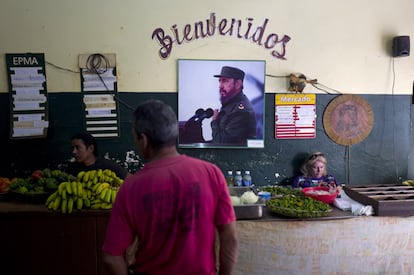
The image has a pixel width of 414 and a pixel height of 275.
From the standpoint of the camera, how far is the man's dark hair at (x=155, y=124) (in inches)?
52.7

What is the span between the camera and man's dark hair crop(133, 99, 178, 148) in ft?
4.40

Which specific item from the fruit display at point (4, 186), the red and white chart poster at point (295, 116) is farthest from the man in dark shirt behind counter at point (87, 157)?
the red and white chart poster at point (295, 116)

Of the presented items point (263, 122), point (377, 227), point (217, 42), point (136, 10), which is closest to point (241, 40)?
point (217, 42)

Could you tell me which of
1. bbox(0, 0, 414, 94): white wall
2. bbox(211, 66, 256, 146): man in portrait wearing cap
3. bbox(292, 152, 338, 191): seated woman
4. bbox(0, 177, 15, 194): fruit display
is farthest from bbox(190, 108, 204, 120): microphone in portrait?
bbox(0, 177, 15, 194): fruit display

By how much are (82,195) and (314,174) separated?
2.43 metres

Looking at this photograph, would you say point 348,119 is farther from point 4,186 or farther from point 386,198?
point 4,186

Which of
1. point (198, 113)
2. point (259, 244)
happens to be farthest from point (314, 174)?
point (259, 244)

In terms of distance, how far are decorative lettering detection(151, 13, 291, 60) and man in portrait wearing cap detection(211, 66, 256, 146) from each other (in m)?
0.40

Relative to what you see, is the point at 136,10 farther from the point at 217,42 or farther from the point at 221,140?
the point at 221,140

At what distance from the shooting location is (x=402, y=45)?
151 inches

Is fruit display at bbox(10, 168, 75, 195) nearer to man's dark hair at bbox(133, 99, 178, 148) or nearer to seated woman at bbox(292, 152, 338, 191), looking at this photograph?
man's dark hair at bbox(133, 99, 178, 148)

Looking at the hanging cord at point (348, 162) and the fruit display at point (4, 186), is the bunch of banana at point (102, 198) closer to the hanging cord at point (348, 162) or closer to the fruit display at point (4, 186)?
the fruit display at point (4, 186)

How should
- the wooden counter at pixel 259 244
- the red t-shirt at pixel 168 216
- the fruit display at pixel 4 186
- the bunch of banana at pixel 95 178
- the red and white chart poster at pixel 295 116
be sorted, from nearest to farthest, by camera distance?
the red t-shirt at pixel 168 216, the wooden counter at pixel 259 244, the bunch of banana at pixel 95 178, the fruit display at pixel 4 186, the red and white chart poster at pixel 295 116

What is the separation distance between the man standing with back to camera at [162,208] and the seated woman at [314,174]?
2485 mm
